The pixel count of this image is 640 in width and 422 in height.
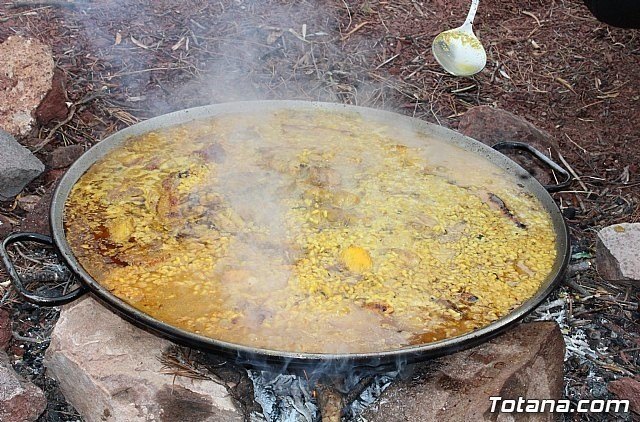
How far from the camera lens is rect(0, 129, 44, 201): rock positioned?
3725 millimetres

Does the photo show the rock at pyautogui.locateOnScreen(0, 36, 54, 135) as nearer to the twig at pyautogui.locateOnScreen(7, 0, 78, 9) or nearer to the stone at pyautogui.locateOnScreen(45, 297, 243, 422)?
the twig at pyautogui.locateOnScreen(7, 0, 78, 9)

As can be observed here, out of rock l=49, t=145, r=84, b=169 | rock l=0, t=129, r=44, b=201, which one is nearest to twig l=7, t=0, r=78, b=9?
rock l=49, t=145, r=84, b=169

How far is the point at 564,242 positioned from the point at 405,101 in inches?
97.9

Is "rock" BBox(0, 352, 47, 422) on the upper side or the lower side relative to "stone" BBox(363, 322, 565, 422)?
upper

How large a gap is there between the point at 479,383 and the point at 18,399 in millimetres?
A: 1954

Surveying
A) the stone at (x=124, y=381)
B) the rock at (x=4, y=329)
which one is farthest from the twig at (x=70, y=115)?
the stone at (x=124, y=381)

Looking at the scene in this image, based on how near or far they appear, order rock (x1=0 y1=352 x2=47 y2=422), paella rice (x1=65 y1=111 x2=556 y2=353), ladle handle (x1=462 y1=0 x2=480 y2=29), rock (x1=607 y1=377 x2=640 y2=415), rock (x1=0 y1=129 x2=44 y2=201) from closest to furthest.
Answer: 1. paella rice (x1=65 y1=111 x2=556 y2=353)
2. rock (x1=0 y1=352 x2=47 y2=422)
3. rock (x1=607 y1=377 x2=640 y2=415)
4. rock (x1=0 y1=129 x2=44 y2=201)
5. ladle handle (x1=462 y1=0 x2=480 y2=29)

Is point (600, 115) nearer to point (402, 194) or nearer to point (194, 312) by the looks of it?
point (402, 194)

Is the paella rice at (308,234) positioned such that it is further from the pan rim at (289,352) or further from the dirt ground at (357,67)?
the dirt ground at (357,67)

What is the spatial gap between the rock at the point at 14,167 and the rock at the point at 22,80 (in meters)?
0.36

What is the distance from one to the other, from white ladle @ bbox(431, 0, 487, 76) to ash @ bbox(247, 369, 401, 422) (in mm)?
2682

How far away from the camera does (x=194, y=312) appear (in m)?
2.47

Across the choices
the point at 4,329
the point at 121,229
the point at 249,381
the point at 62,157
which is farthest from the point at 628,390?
the point at 62,157

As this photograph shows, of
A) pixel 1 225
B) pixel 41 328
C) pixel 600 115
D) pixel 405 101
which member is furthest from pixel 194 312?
pixel 600 115
